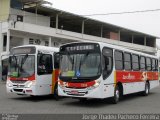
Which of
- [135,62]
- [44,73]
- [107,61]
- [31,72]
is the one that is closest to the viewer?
[107,61]

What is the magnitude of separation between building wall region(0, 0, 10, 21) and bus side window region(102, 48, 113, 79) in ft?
88.3

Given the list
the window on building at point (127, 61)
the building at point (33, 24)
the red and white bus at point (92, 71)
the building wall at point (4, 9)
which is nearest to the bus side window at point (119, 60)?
the red and white bus at point (92, 71)

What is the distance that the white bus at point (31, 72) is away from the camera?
15.5 m

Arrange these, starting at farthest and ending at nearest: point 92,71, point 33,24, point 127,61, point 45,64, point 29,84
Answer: point 33,24 < point 127,61 < point 45,64 < point 29,84 < point 92,71

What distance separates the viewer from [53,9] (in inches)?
1718

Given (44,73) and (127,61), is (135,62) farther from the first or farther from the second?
(44,73)

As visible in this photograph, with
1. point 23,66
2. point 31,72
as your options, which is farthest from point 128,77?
point 23,66

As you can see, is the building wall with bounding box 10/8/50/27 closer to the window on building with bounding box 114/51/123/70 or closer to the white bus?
the white bus

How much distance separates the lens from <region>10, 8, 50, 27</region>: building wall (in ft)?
133

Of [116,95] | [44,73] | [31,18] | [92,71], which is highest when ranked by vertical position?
[31,18]

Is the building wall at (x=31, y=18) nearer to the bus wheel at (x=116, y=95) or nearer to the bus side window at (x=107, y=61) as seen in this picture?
the bus wheel at (x=116, y=95)

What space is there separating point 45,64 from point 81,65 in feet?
10.1

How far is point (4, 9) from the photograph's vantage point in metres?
40.2

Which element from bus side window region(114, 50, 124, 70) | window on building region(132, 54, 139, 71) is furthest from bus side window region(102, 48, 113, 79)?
window on building region(132, 54, 139, 71)
